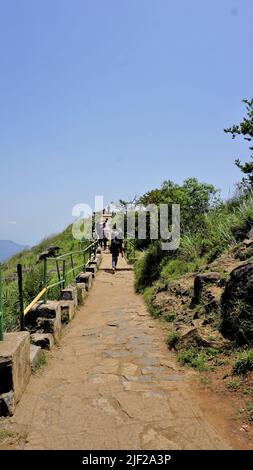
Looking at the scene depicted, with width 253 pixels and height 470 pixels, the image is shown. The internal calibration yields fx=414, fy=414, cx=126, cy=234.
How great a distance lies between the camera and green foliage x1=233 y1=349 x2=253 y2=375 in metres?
5.04

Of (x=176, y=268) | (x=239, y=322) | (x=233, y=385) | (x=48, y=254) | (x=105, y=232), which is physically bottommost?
(x=233, y=385)

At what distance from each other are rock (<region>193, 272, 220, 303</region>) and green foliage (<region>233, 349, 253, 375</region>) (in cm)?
245

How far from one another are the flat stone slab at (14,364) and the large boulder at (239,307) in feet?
9.33

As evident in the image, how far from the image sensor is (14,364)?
4.65 meters

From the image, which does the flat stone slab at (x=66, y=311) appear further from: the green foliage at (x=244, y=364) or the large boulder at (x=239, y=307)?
the green foliage at (x=244, y=364)

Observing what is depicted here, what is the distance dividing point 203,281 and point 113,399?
11.1ft

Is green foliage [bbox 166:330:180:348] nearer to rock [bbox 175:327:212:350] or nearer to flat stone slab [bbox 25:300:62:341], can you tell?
rock [bbox 175:327:212:350]

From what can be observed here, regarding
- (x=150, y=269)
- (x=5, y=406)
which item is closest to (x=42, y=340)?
(x=5, y=406)

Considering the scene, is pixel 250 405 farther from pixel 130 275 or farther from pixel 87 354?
pixel 130 275

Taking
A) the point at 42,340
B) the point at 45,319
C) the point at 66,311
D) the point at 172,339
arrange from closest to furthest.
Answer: the point at 42,340, the point at 172,339, the point at 45,319, the point at 66,311

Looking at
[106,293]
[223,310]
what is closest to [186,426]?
[223,310]

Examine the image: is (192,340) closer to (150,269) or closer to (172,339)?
(172,339)

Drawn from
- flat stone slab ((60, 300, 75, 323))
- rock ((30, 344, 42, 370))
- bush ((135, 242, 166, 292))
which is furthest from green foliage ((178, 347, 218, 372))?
bush ((135, 242, 166, 292))

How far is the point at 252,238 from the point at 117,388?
4.58m
